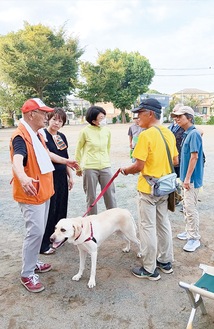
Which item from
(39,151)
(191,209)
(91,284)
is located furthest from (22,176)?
(191,209)

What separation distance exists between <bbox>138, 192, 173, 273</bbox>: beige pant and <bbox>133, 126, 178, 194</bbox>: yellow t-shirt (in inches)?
6.1

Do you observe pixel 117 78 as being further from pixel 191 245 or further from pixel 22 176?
pixel 22 176

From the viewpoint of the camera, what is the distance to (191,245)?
374 cm

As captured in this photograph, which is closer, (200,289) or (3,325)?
(200,289)

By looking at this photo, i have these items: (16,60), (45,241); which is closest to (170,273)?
(45,241)

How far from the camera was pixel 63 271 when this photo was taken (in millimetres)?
3273

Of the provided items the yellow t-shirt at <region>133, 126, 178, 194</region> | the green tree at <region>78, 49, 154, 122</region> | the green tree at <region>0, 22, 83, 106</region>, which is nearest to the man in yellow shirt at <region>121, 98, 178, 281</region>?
the yellow t-shirt at <region>133, 126, 178, 194</region>

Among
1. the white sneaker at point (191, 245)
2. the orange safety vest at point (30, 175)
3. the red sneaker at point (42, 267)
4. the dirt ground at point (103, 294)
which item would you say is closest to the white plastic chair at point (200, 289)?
the dirt ground at point (103, 294)

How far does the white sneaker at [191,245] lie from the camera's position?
370 centimetres

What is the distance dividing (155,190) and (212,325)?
128cm

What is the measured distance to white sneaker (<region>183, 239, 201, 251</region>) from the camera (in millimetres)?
3699

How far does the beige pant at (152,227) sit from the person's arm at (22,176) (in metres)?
1.18

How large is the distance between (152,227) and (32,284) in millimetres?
1403

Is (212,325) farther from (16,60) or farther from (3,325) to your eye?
(16,60)
